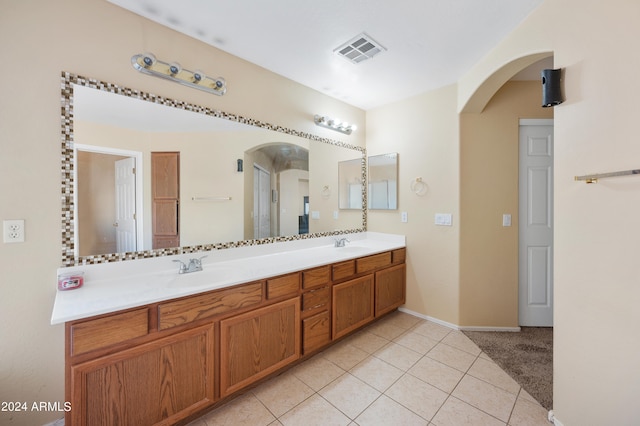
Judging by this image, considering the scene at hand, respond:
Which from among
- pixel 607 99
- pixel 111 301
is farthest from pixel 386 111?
pixel 111 301

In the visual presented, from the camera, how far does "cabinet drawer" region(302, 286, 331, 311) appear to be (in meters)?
1.91

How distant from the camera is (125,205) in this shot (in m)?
1.64

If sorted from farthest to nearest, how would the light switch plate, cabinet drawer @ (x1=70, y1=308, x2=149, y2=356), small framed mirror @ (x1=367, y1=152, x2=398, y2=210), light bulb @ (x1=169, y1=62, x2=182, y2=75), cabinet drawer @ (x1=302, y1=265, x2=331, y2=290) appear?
small framed mirror @ (x1=367, y1=152, x2=398, y2=210)
the light switch plate
cabinet drawer @ (x1=302, y1=265, x2=331, y2=290)
light bulb @ (x1=169, y1=62, x2=182, y2=75)
cabinet drawer @ (x1=70, y1=308, x2=149, y2=356)

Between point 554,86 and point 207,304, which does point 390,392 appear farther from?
point 554,86

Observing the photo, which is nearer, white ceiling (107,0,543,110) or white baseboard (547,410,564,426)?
white baseboard (547,410,564,426)

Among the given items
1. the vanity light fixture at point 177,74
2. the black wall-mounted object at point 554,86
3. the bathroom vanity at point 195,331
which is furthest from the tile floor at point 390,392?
the vanity light fixture at point 177,74

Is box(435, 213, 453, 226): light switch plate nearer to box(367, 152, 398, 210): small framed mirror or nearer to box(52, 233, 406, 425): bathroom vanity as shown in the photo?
box(367, 152, 398, 210): small framed mirror

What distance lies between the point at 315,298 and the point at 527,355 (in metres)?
1.85

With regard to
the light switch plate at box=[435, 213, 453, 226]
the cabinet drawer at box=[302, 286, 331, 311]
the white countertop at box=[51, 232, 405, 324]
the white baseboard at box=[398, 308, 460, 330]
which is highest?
the light switch plate at box=[435, 213, 453, 226]

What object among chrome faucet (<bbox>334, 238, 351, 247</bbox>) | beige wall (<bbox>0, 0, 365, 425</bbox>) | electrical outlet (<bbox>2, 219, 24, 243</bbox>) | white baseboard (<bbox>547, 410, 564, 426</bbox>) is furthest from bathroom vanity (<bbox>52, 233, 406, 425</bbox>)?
white baseboard (<bbox>547, 410, 564, 426</bbox>)

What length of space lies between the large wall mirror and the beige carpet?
2.02m

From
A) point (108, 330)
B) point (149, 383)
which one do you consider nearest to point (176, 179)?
point (108, 330)

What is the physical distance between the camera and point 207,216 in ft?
6.33

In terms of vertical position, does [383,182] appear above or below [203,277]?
above
